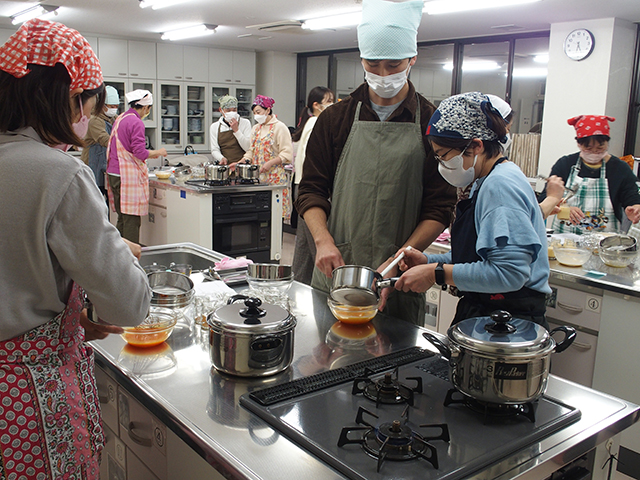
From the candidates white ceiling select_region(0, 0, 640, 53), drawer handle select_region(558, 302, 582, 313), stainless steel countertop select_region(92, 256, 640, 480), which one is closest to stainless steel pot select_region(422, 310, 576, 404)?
stainless steel countertop select_region(92, 256, 640, 480)

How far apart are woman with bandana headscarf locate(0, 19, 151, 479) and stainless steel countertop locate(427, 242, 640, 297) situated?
7.08ft

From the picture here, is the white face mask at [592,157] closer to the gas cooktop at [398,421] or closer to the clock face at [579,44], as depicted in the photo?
the gas cooktop at [398,421]

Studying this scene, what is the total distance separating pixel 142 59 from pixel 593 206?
25.0 ft

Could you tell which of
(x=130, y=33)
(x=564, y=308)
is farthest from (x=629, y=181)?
(x=130, y=33)

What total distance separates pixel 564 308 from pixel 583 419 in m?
1.71

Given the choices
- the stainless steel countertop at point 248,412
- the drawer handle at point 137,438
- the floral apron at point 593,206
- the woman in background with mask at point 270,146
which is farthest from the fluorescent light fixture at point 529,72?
the drawer handle at point 137,438

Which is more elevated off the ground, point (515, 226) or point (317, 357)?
point (515, 226)

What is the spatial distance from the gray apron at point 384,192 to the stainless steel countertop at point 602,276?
1076 mm

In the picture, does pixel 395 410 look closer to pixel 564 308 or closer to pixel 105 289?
pixel 105 289

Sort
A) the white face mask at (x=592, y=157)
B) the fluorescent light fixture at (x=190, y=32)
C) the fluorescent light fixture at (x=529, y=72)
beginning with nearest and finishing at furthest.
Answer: the white face mask at (x=592, y=157) → the fluorescent light fixture at (x=529, y=72) → the fluorescent light fixture at (x=190, y=32)

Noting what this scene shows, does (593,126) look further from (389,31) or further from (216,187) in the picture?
(216,187)

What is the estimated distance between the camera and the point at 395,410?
1.18 metres

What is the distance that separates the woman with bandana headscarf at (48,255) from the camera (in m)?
1.04

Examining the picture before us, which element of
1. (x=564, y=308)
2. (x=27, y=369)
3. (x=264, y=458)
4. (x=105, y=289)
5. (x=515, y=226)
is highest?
(x=515, y=226)
